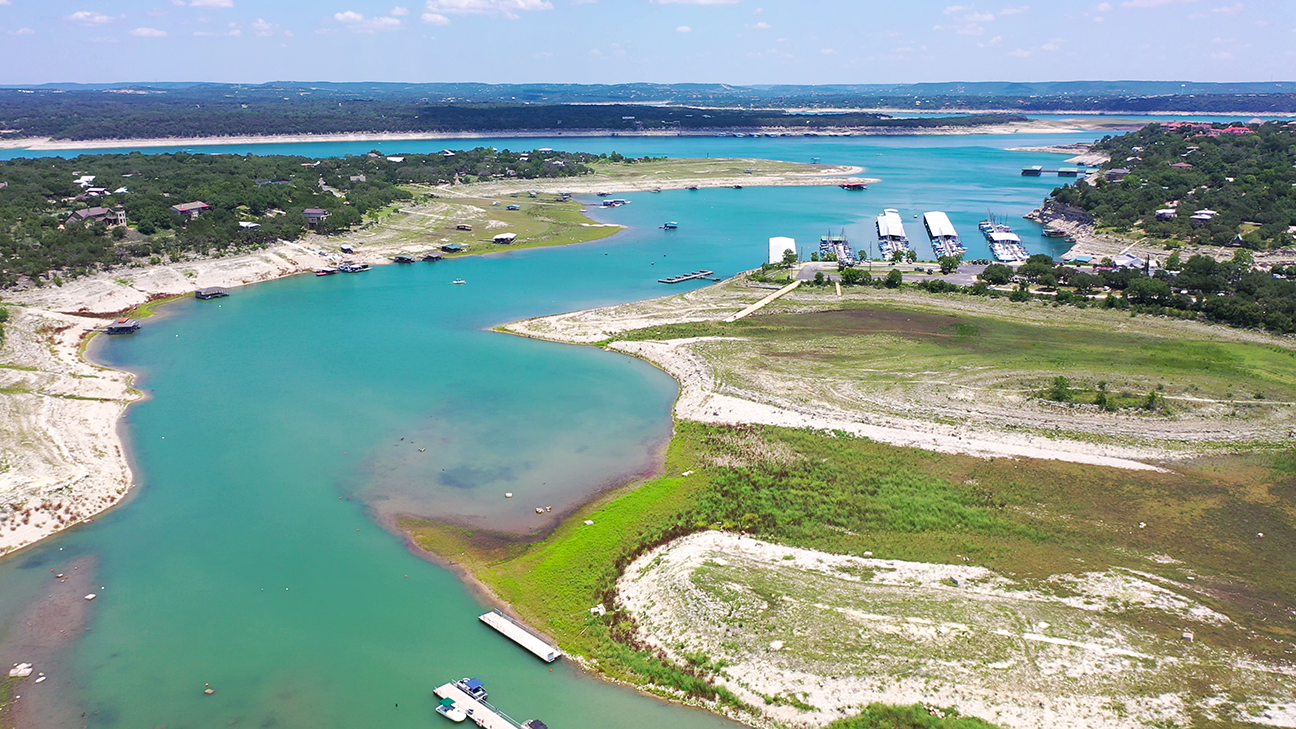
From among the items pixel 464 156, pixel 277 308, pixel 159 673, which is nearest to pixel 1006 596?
pixel 159 673

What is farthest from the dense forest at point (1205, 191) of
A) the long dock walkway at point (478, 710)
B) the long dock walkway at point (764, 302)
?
the long dock walkway at point (478, 710)

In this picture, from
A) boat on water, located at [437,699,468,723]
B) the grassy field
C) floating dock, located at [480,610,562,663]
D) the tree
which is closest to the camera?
boat on water, located at [437,699,468,723]

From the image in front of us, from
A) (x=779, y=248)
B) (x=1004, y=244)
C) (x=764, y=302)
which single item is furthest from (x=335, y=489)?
(x=1004, y=244)

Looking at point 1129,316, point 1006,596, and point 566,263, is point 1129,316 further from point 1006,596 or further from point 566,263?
point 566,263

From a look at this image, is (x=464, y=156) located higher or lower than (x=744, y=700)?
higher

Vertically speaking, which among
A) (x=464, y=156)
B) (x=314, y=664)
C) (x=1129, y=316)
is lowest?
(x=314, y=664)

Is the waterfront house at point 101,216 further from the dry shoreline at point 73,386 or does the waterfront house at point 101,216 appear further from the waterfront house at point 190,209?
the dry shoreline at point 73,386

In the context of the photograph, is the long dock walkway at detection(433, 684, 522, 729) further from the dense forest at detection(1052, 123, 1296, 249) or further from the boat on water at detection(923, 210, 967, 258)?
the dense forest at detection(1052, 123, 1296, 249)

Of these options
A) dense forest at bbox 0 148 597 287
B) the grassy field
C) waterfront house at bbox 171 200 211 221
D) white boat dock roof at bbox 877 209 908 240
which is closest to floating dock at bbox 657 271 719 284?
white boat dock roof at bbox 877 209 908 240
